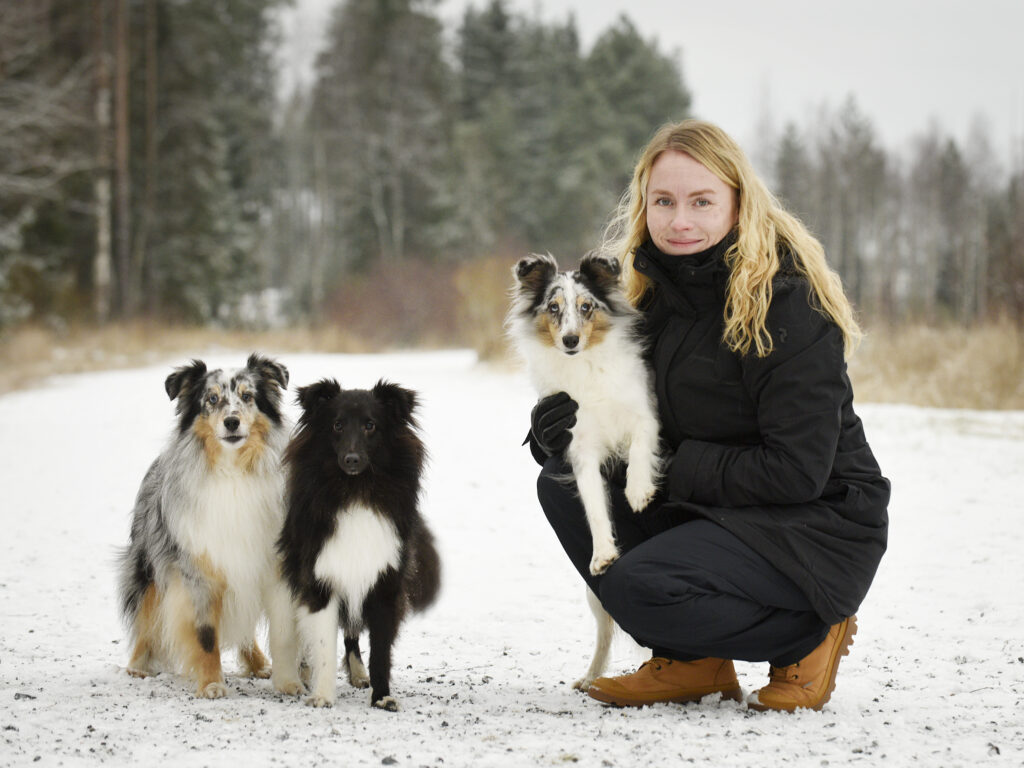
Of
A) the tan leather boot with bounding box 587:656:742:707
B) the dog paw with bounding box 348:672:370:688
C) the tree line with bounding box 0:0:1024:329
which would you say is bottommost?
the dog paw with bounding box 348:672:370:688

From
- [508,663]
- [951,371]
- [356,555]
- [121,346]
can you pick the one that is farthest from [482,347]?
[356,555]

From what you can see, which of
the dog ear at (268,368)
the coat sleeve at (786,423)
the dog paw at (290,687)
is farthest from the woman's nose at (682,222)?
the dog paw at (290,687)

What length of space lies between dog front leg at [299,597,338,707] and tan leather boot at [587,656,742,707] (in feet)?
2.97

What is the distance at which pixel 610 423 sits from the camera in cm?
355

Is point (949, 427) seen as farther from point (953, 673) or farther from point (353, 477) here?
point (353, 477)

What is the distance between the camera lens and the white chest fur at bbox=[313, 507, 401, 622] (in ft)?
10.8

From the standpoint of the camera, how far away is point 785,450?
3002 mm

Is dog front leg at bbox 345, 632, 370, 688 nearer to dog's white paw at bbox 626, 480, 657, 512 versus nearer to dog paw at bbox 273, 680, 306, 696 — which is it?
dog paw at bbox 273, 680, 306, 696

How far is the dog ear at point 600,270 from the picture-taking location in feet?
11.9

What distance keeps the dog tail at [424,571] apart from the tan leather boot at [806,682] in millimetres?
1328

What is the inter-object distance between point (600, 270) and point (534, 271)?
0.30 metres

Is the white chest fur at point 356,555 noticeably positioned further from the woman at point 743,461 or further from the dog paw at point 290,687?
the woman at point 743,461

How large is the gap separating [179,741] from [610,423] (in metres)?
1.79

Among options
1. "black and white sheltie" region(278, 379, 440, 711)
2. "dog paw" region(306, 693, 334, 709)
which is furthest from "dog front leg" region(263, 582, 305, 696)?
"dog paw" region(306, 693, 334, 709)
